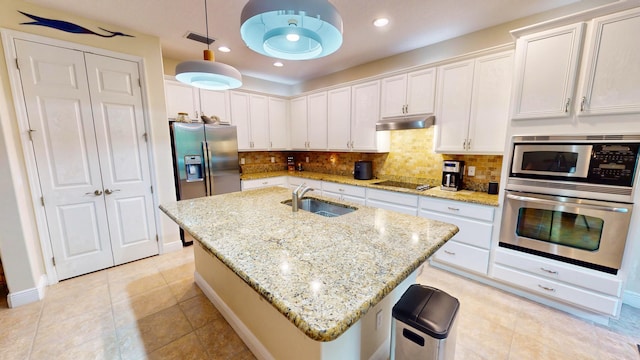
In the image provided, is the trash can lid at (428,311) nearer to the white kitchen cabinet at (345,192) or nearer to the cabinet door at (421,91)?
the white kitchen cabinet at (345,192)

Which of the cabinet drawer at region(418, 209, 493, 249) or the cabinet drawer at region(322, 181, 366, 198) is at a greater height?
the cabinet drawer at region(322, 181, 366, 198)

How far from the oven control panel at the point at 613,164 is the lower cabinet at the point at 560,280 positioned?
74cm

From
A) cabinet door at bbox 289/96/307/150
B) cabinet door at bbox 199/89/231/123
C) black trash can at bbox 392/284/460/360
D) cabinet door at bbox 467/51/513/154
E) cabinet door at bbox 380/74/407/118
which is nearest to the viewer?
black trash can at bbox 392/284/460/360

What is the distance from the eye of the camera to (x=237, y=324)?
1852 millimetres

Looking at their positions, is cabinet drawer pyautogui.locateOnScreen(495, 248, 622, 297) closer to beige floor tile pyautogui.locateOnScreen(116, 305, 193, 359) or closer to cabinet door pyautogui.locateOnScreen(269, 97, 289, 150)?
beige floor tile pyautogui.locateOnScreen(116, 305, 193, 359)

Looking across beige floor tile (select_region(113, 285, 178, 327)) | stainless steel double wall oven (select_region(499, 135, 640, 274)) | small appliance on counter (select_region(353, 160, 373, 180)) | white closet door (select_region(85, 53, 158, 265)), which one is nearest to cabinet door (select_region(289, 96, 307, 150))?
small appliance on counter (select_region(353, 160, 373, 180))

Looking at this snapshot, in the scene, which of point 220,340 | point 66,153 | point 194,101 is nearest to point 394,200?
point 220,340

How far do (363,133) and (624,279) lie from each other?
2807 millimetres

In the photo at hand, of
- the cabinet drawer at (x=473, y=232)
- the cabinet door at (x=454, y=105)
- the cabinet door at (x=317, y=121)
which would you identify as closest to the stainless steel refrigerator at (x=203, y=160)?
the cabinet door at (x=317, y=121)

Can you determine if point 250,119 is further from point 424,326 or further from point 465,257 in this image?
point 424,326

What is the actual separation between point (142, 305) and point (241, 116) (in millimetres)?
2866

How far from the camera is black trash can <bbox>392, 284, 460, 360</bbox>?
3.70ft

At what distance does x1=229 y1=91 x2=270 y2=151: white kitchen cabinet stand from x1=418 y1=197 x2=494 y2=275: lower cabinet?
2.88 meters

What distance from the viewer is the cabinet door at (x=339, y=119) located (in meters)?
3.74
